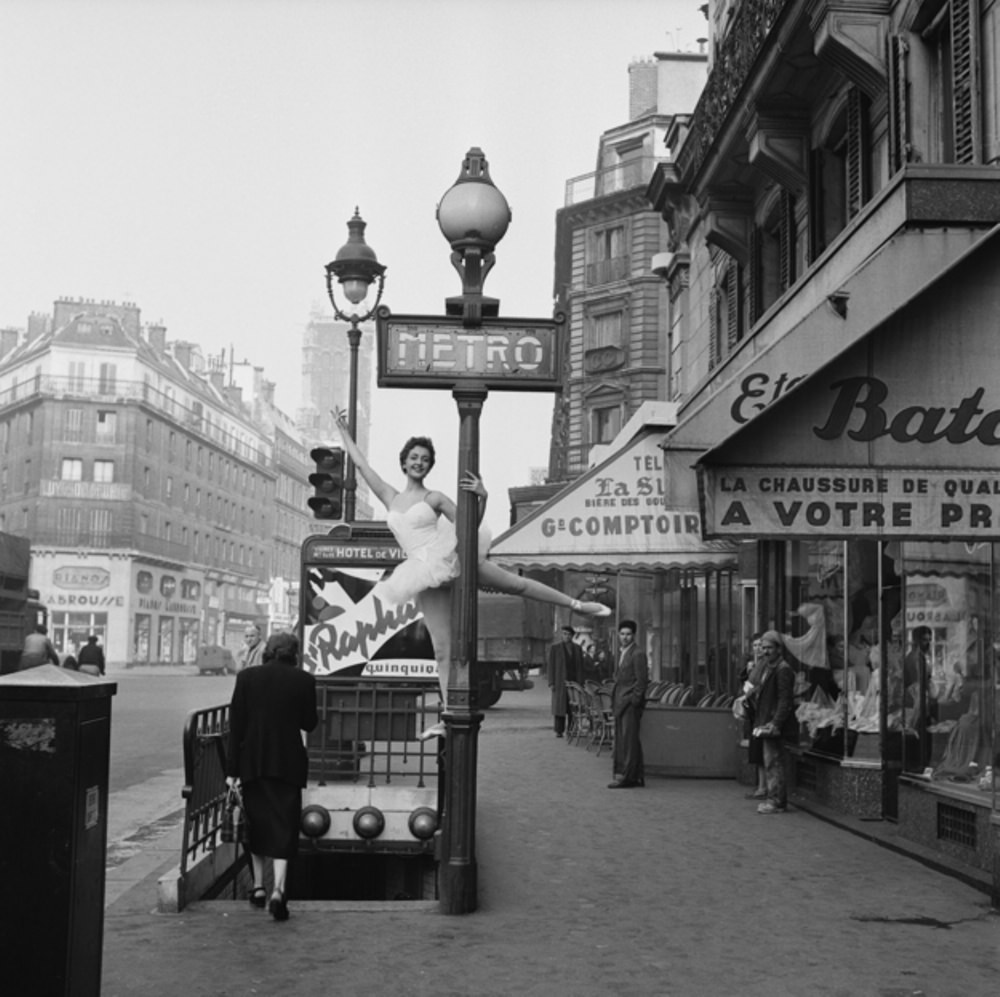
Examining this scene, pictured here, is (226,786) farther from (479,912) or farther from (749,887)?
(749,887)

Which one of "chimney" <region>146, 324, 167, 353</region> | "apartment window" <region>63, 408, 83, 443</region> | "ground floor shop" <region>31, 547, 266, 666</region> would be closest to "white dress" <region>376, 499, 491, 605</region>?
"ground floor shop" <region>31, 547, 266, 666</region>

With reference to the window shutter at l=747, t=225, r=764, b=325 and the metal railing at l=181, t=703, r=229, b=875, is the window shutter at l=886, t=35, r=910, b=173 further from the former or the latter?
the metal railing at l=181, t=703, r=229, b=875

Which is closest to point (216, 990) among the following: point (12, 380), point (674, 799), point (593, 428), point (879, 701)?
point (879, 701)

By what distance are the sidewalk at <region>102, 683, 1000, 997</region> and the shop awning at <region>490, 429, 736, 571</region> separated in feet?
14.3

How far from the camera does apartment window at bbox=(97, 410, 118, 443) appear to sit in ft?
275

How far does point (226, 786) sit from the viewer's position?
9.80m

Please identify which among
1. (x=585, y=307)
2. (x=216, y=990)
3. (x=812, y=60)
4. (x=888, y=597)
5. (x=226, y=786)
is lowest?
(x=216, y=990)

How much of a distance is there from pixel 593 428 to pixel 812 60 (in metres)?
41.7

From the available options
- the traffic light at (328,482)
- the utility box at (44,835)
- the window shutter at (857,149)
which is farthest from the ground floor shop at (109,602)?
the utility box at (44,835)

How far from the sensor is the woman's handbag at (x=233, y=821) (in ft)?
29.9

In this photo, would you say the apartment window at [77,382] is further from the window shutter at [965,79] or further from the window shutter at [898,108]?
the window shutter at [965,79]

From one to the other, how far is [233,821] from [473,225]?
4.27m

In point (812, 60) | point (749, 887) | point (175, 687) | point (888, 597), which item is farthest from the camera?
point (175, 687)

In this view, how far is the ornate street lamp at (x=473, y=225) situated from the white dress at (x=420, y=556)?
4.28 feet
